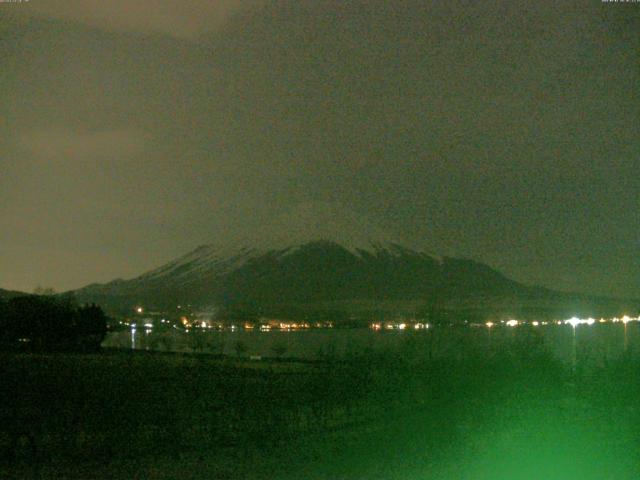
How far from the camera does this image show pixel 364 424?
1689 cm

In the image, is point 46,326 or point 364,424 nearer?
point 364,424

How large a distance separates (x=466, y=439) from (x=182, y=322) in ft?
328

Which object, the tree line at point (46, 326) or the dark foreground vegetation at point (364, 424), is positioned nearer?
the dark foreground vegetation at point (364, 424)

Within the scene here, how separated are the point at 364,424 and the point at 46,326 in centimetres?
4389

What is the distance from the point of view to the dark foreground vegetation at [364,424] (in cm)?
1222

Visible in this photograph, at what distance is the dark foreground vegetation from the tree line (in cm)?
2962

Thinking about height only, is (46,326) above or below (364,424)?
above

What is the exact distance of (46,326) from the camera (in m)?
57.0

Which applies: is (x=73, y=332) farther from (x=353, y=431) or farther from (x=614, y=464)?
(x=614, y=464)

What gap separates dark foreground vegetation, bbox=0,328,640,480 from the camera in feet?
40.1

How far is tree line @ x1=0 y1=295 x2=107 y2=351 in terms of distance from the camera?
5678 cm

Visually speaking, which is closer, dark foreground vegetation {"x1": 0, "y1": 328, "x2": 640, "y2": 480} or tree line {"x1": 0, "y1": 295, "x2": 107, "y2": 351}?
dark foreground vegetation {"x1": 0, "y1": 328, "x2": 640, "y2": 480}

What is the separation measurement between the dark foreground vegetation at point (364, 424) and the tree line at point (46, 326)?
97.2 feet

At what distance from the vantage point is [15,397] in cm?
2444
